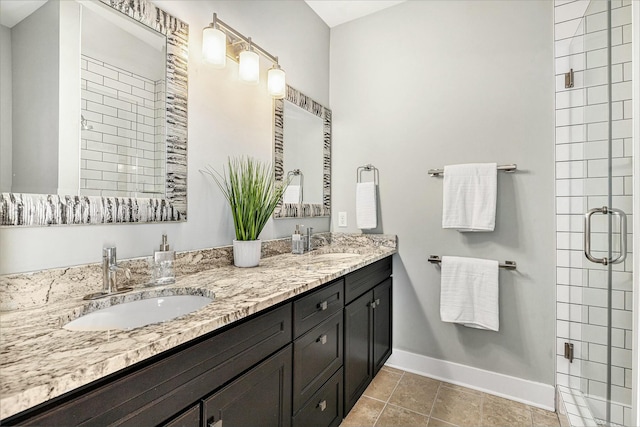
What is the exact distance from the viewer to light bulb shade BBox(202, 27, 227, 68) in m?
1.37

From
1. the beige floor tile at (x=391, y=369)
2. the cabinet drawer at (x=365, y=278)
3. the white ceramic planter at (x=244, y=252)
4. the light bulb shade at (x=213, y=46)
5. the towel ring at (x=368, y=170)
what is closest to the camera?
the light bulb shade at (x=213, y=46)

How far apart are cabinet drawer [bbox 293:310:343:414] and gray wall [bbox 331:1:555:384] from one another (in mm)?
925

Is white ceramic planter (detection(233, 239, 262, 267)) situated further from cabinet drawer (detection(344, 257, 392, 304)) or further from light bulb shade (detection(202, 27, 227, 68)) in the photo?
light bulb shade (detection(202, 27, 227, 68))

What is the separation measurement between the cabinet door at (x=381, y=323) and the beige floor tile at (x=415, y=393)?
0.17m

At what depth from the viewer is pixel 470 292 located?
6.40 feet

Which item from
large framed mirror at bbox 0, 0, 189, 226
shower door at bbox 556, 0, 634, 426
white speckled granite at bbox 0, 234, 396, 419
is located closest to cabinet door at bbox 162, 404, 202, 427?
white speckled granite at bbox 0, 234, 396, 419

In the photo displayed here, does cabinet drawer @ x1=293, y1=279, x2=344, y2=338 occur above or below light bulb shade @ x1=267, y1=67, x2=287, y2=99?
below

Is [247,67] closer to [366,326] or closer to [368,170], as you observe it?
[368,170]

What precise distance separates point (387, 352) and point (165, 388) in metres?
1.78

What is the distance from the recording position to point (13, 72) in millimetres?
879

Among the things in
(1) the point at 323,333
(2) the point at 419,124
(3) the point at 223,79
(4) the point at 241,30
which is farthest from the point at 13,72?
(2) the point at 419,124

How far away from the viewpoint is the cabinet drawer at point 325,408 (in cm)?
123

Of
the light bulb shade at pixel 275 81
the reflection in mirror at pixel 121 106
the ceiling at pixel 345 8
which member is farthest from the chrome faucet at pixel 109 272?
the ceiling at pixel 345 8

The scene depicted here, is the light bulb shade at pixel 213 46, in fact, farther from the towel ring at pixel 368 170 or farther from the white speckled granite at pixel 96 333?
the towel ring at pixel 368 170
